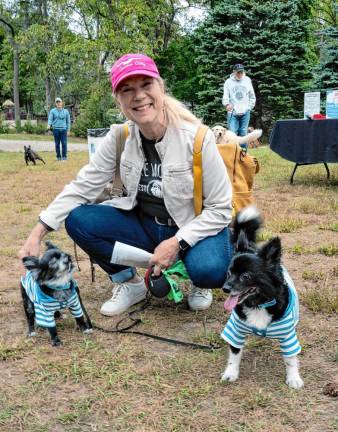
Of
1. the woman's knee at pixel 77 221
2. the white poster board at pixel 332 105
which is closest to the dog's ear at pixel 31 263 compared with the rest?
the woman's knee at pixel 77 221

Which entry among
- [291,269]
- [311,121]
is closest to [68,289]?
[291,269]

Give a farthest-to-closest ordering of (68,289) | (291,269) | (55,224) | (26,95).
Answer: (26,95) → (291,269) → (55,224) → (68,289)

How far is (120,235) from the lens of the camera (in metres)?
3.19

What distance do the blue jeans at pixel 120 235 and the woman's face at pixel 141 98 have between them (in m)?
0.66

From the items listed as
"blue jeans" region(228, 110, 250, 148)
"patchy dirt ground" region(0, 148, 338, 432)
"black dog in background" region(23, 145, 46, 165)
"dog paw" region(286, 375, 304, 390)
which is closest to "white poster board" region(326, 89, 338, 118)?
"blue jeans" region(228, 110, 250, 148)

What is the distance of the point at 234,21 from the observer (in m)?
19.5

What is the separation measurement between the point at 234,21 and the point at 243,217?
61.3 feet

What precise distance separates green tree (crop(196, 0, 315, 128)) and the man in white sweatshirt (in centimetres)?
800

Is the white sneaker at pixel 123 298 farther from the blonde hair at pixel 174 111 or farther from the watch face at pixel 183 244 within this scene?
the blonde hair at pixel 174 111

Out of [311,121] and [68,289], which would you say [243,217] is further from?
[311,121]

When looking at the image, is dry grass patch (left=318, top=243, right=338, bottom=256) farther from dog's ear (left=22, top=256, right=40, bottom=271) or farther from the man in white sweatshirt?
the man in white sweatshirt

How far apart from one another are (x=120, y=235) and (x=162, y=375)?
989mm

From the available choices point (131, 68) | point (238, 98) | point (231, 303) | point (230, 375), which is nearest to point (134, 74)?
point (131, 68)

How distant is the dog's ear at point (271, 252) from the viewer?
83.2 inches
